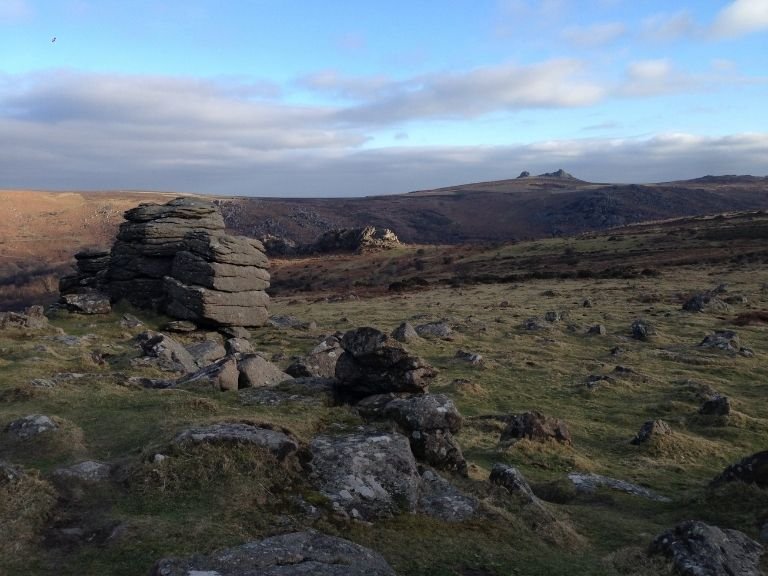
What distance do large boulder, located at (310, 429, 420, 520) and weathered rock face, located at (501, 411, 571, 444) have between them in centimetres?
674

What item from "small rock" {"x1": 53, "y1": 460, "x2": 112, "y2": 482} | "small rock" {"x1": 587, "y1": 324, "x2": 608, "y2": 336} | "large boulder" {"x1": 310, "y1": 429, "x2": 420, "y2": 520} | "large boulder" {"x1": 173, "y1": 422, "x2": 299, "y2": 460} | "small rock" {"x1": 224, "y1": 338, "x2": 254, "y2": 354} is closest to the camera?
"large boulder" {"x1": 310, "y1": 429, "x2": 420, "y2": 520}

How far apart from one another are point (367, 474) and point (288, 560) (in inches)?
120

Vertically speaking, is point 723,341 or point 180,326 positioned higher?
point 723,341

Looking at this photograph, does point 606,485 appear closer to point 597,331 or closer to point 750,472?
point 750,472

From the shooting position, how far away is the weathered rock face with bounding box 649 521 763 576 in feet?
28.8

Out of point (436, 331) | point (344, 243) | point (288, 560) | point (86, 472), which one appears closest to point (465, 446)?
point (86, 472)

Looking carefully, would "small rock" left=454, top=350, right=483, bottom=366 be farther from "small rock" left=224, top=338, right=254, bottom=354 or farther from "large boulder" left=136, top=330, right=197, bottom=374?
"large boulder" left=136, top=330, right=197, bottom=374

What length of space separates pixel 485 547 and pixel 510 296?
1819 inches

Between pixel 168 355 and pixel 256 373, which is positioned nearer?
pixel 256 373

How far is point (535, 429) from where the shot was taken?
17172 mm

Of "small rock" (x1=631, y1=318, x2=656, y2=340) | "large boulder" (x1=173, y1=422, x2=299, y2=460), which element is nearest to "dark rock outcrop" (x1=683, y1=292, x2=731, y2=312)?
"small rock" (x1=631, y1=318, x2=656, y2=340)

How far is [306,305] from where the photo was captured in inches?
2237

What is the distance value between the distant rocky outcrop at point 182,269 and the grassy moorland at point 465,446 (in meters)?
2.04

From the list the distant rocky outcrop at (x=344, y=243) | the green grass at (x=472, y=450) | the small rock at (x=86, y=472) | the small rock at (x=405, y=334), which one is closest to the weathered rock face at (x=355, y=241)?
the distant rocky outcrop at (x=344, y=243)
